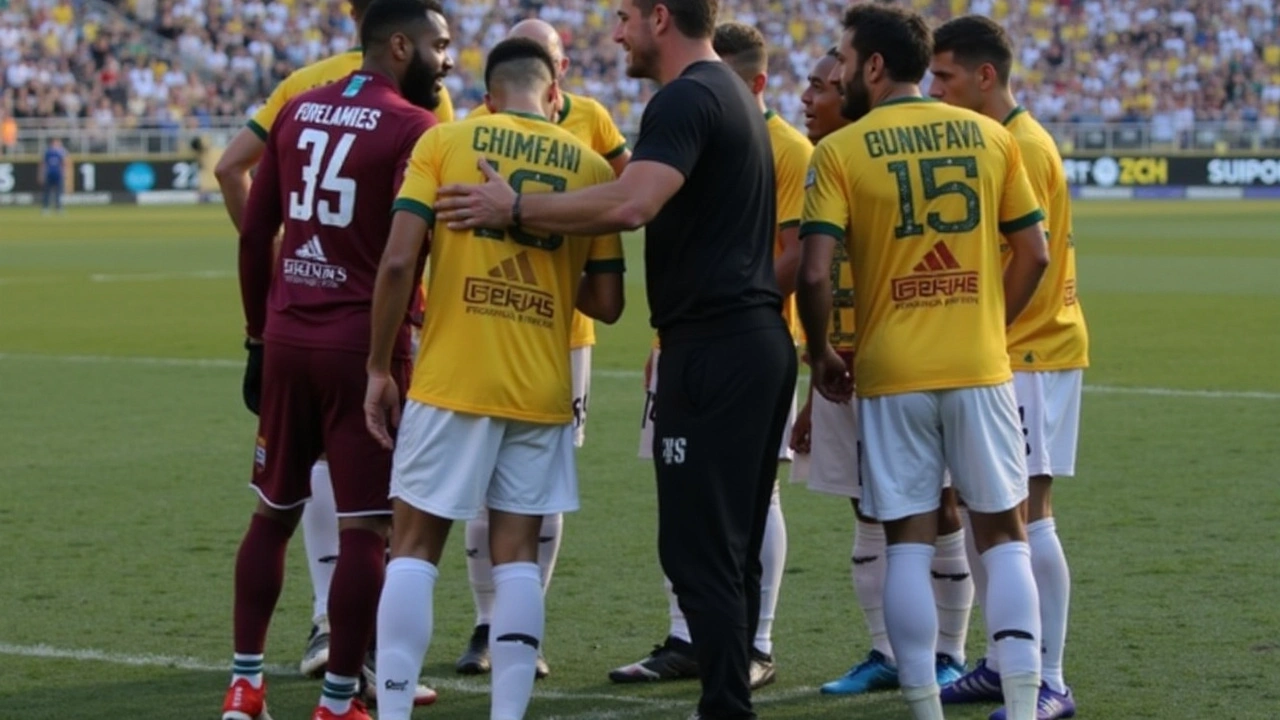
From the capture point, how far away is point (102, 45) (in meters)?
53.0

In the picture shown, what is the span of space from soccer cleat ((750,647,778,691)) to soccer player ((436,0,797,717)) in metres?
1.18

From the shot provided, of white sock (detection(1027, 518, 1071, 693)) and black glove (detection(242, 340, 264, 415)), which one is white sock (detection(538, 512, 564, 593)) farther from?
white sock (detection(1027, 518, 1071, 693))

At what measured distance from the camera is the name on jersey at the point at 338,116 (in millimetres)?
6223

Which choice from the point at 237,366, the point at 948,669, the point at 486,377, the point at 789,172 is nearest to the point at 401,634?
the point at 486,377

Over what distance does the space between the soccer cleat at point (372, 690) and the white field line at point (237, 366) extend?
28.8ft

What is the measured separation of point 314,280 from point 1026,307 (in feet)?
7.25

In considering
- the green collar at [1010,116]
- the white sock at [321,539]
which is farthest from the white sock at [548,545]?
the green collar at [1010,116]

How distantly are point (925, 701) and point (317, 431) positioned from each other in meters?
2.04

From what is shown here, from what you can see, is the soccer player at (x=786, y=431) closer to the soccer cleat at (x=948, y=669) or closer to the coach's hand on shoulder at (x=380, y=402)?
the soccer cleat at (x=948, y=669)

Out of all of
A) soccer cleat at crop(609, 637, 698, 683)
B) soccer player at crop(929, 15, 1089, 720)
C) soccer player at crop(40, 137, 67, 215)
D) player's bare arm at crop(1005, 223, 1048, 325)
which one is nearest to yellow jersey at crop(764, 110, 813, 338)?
soccer player at crop(929, 15, 1089, 720)

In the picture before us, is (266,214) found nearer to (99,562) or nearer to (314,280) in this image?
(314,280)

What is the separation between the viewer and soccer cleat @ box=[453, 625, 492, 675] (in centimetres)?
741

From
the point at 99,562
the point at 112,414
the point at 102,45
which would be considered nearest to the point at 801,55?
the point at 102,45

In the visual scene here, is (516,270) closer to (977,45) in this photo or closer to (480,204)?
(480,204)
